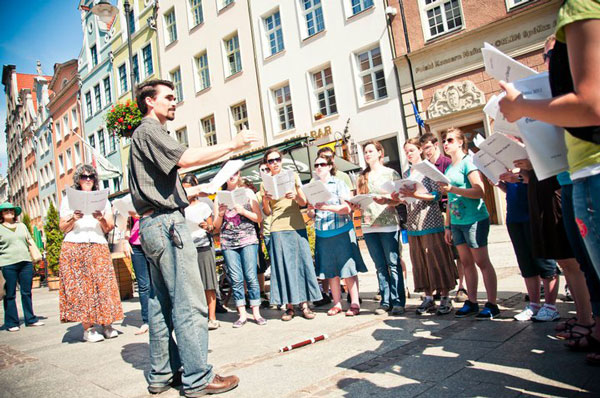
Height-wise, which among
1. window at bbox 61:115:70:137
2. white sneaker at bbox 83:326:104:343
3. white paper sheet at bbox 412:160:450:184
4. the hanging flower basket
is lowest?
white sneaker at bbox 83:326:104:343

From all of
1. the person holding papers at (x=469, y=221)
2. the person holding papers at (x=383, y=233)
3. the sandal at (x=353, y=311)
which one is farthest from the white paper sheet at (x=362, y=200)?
the sandal at (x=353, y=311)

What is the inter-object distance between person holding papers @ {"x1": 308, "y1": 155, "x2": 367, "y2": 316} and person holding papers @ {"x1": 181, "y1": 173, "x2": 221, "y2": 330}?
1.36m

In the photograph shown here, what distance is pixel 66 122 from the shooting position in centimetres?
3328

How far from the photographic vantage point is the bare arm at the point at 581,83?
1.49 meters

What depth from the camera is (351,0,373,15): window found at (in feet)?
49.0

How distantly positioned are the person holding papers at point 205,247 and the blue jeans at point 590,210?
4397 mm

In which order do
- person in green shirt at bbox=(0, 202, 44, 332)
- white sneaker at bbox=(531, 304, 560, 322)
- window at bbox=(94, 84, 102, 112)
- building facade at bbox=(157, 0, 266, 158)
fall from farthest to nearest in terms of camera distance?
window at bbox=(94, 84, 102, 112) → building facade at bbox=(157, 0, 266, 158) → person in green shirt at bbox=(0, 202, 44, 332) → white sneaker at bbox=(531, 304, 560, 322)

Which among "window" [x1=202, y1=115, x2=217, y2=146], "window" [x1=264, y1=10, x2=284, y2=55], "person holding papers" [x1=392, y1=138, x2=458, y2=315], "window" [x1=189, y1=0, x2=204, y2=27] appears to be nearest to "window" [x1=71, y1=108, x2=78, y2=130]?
"window" [x1=189, y1=0, x2=204, y2=27]

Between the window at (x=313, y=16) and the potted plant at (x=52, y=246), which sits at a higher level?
the window at (x=313, y=16)

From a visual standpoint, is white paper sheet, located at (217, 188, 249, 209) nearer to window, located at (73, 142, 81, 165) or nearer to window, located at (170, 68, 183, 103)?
window, located at (170, 68, 183, 103)

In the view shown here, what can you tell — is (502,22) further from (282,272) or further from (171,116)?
(171,116)

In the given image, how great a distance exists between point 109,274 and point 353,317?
3019 mm

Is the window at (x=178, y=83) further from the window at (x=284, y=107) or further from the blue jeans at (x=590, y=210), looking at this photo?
the blue jeans at (x=590, y=210)

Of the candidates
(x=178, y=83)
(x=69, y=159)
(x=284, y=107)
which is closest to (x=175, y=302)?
(x=284, y=107)
